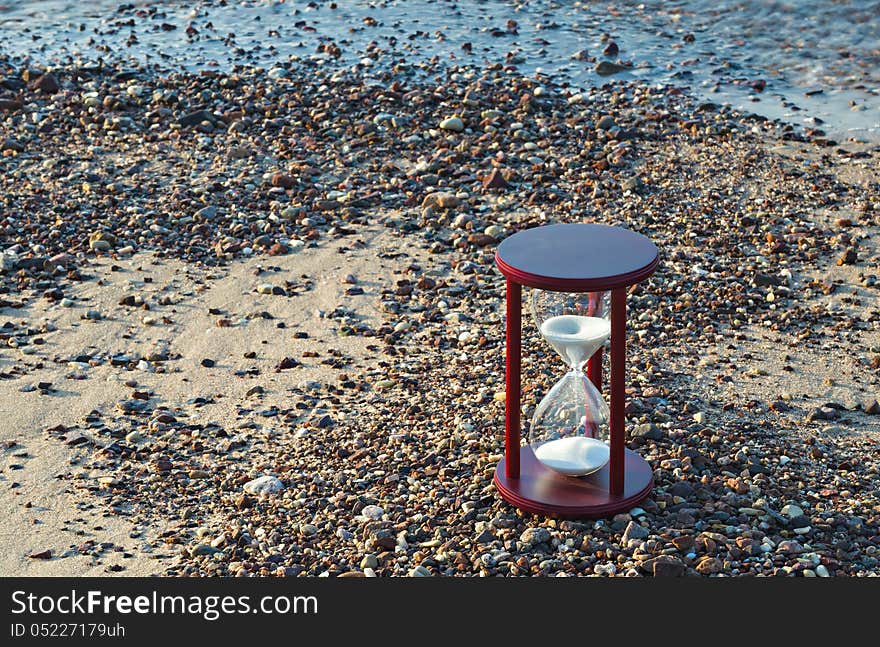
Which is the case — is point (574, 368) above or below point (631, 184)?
above

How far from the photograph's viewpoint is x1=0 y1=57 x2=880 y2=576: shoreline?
5297mm

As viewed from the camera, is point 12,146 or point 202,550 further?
point 12,146

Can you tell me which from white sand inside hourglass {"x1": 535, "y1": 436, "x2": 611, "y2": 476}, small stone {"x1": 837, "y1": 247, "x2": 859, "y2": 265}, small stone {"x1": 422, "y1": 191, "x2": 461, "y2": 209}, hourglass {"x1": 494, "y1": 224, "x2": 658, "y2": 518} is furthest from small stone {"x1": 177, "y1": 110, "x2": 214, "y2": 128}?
white sand inside hourglass {"x1": 535, "y1": 436, "x2": 611, "y2": 476}

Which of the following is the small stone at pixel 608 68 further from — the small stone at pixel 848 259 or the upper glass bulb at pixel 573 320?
the upper glass bulb at pixel 573 320

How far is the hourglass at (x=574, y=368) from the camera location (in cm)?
482

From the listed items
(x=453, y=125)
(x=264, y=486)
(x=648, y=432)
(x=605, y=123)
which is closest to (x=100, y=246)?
(x=453, y=125)

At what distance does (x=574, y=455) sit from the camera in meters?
5.42

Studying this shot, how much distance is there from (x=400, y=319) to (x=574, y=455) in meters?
2.35

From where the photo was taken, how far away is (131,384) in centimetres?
689

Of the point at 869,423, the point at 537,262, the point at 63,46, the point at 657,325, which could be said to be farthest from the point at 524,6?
the point at 537,262

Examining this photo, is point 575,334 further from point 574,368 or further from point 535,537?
point 535,537

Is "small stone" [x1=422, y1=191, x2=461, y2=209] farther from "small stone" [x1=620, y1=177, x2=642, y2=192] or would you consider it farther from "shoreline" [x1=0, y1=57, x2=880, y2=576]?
"small stone" [x1=620, y1=177, x2=642, y2=192]

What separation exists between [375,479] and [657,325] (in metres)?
2.31

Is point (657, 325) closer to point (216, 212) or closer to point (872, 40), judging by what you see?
point (216, 212)
